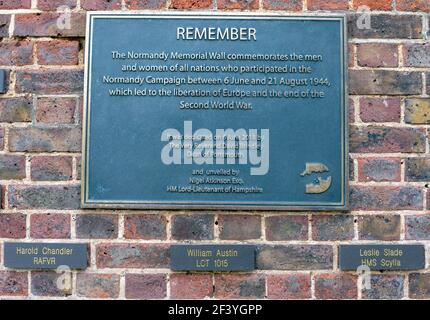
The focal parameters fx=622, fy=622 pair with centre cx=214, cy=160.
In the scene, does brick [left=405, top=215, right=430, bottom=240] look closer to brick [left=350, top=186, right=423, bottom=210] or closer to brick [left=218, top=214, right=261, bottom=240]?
brick [left=350, top=186, right=423, bottom=210]

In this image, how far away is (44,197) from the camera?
2.75 meters

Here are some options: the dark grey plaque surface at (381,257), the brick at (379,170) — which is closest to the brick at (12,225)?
the dark grey plaque surface at (381,257)

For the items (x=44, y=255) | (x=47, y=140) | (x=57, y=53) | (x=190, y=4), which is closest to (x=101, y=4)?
(x=57, y=53)

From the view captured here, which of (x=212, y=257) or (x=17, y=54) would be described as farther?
(x=17, y=54)

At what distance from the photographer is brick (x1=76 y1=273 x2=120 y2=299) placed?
8.93ft

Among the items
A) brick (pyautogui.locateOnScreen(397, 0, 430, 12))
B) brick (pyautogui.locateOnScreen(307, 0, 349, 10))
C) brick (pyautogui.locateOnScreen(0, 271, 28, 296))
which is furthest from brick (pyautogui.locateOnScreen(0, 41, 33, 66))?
brick (pyautogui.locateOnScreen(397, 0, 430, 12))

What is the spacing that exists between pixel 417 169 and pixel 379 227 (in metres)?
0.31

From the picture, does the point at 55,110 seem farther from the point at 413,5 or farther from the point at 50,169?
the point at 413,5

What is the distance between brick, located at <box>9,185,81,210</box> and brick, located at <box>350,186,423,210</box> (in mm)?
1229

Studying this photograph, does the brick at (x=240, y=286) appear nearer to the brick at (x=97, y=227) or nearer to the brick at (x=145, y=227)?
the brick at (x=145, y=227)

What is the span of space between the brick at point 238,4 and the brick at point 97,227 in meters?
1.06

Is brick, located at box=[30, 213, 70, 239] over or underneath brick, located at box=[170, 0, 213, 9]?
underneath

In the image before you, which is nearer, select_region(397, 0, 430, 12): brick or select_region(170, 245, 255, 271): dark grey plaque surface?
select_region(170, 245, 255, 271): dark grey plaque surface

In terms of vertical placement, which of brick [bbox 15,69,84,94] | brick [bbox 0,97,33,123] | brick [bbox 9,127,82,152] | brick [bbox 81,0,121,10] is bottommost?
brick [bbox 9,127,82,152]
